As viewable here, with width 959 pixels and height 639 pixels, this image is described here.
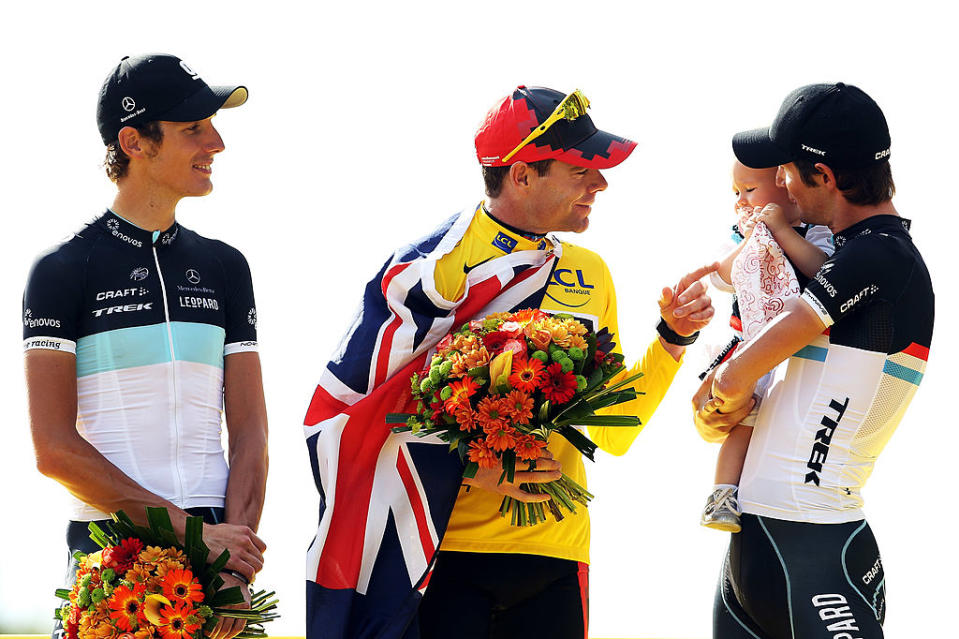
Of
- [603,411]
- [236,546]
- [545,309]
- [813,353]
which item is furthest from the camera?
[603,411]

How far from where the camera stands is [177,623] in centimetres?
253

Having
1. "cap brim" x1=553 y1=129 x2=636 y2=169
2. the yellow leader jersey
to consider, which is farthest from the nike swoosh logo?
"cap brim" x1=553 y1=129 x2=636 y2=169

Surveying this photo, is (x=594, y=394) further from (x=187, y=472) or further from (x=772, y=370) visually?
(x=187, y=472)

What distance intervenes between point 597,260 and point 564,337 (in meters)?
0.59

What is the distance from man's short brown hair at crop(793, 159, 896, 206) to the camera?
8.64 feet

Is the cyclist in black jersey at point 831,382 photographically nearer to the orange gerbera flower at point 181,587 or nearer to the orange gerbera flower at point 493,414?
the orange gerbera flower at point 493,414

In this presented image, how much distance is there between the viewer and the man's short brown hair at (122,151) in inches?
117

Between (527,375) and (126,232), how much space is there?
123 cm

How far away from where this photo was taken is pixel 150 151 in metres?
2.96

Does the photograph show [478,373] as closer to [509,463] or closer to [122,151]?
[509,463]

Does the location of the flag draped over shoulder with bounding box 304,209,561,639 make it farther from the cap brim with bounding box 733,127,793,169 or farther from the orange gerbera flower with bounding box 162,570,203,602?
the cap brim with bounding box 733,127,793,169

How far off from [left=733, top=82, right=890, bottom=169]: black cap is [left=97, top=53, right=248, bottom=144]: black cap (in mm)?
1589

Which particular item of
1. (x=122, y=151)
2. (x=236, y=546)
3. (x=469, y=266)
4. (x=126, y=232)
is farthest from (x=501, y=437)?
(x=122, y=151)

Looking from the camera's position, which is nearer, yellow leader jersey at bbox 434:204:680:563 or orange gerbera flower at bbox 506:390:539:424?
orange gerbera flower at bbox 506:390:539:424
